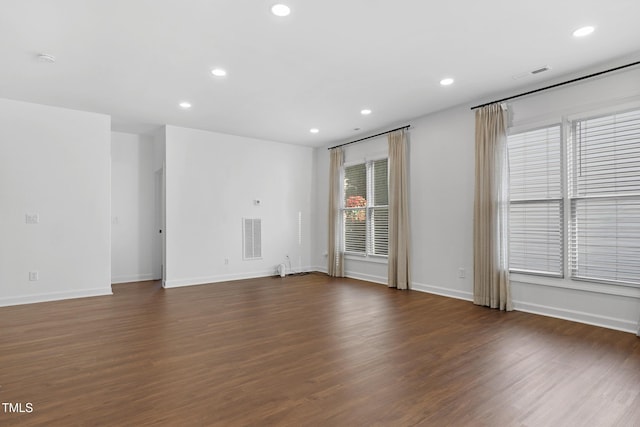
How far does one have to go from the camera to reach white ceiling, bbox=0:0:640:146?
2.93 metres

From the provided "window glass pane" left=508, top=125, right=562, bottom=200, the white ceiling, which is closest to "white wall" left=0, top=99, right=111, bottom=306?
Answer: the white ceiling

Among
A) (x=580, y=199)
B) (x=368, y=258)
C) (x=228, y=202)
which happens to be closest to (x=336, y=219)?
(x=368, y=258)

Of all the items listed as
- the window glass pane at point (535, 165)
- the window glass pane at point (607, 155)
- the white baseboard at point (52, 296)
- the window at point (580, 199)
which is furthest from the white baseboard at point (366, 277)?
the white baseboard at point (52, 296)

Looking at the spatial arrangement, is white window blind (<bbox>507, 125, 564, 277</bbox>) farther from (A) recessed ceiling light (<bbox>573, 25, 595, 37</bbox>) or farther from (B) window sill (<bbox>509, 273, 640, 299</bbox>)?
(A) recessed ceiling light (<bbox>573, 25, 595, 37</bbox>)

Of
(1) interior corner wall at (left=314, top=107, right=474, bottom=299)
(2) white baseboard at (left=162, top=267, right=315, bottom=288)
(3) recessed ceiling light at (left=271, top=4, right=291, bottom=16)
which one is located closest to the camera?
(3) recessed ceiling light at (left=271, top=4, right=291, bottom=16)

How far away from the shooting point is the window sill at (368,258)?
6.72m

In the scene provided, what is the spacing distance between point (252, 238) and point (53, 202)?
3453mm

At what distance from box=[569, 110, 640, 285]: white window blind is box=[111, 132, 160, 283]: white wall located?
726cm

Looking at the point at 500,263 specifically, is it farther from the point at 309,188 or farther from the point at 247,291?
the point at 309,188

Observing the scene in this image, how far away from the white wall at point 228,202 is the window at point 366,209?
1.23 m

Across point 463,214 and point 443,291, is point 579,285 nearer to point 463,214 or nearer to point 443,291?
point 463,214

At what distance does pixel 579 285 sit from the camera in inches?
161

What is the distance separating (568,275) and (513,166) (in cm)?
155

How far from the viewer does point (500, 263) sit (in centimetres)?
468
